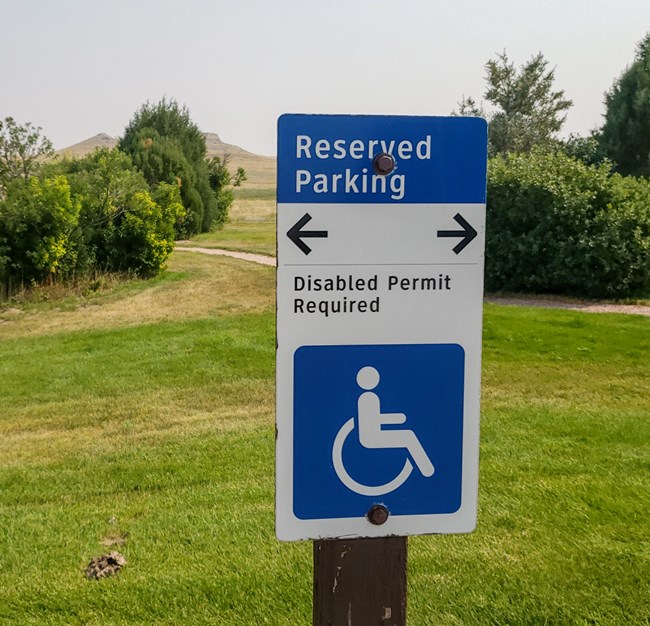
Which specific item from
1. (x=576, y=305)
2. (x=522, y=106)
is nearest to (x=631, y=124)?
(x=522, y=106)

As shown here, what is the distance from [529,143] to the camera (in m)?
26.8

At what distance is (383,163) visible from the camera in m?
1.56

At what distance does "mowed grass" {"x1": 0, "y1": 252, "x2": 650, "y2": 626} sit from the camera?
10.7ft

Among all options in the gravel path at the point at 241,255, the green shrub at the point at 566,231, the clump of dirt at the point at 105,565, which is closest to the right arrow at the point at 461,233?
the clump of dirt at the point at 105,565

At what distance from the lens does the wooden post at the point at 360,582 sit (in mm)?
1694

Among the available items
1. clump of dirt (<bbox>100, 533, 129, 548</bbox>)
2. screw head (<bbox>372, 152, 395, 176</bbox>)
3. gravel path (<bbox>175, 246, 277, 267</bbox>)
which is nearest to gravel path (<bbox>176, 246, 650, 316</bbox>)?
gravel path (<bbox>175, 246, 277, 267</bbox>)

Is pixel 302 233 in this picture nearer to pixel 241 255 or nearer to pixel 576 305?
pixel 576 305

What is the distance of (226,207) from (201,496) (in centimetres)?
3120

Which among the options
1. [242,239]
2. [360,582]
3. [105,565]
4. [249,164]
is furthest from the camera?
[249,164]

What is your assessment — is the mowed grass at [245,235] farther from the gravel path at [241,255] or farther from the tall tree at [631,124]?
the tall tree at [631,124]

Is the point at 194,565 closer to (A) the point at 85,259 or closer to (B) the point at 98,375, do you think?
(B) the point at 98,375

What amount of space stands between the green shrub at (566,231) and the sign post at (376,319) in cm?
1248

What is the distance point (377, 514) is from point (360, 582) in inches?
8.0

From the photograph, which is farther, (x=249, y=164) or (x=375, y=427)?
(x=249, y=164)
